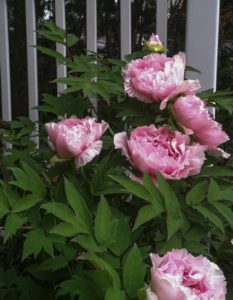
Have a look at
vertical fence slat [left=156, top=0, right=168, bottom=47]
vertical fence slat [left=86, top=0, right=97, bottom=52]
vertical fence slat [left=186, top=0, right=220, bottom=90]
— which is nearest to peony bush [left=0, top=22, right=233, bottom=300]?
vertical fence slat [left=186, top=0, right=220, bottom=90]

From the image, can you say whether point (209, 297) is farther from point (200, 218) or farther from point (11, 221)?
point (11, 221)

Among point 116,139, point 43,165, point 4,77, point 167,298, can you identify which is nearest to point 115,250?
point 167,298

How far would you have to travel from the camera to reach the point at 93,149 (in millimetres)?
1016

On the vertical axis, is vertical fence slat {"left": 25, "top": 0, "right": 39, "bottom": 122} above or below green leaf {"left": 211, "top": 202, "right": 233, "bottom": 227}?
above

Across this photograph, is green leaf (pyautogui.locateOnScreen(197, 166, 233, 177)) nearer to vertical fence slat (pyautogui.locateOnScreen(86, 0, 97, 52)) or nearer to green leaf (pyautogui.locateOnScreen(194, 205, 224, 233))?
green leaf (pyautogui.locateOnScreen(194, 205, 224, 233))

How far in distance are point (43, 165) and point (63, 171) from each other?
26 centimetres

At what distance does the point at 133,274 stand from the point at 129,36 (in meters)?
1.45

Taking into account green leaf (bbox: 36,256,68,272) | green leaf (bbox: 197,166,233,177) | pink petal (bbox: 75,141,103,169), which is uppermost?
pink petal (bbox: 75,141,103,169)

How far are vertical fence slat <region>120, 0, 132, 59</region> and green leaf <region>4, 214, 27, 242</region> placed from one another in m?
1.29

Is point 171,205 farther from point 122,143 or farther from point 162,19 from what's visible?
point 162,19

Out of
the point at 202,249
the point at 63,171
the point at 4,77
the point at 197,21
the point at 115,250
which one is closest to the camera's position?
the point at 115,250

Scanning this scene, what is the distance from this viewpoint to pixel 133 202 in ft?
3.81

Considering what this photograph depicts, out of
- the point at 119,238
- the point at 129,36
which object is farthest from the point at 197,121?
the point at 129,36

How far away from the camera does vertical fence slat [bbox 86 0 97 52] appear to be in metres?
2.13
